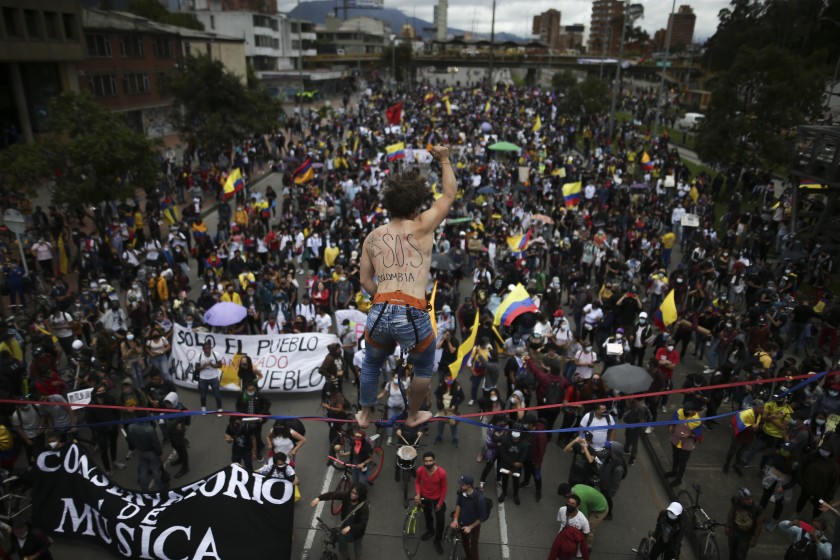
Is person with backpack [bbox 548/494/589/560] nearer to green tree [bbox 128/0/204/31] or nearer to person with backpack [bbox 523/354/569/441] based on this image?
person with backpack [bbox 523/354/569/441]

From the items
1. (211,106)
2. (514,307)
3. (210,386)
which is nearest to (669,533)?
(514,307)

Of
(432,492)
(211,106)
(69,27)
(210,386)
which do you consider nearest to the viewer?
(432,492)

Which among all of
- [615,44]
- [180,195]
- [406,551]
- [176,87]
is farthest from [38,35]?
[615,44]

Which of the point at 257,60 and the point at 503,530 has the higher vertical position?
the point at 257,60

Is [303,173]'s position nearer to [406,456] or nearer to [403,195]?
[406,456]

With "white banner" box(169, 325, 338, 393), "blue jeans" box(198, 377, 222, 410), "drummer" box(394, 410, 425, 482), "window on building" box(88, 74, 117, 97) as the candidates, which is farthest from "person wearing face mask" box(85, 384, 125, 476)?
"window on building" box(88, 74, 117, 97)

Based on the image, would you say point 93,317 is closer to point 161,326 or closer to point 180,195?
point 161,326

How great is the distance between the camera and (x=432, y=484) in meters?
8.06

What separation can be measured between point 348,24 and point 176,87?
14058 cm

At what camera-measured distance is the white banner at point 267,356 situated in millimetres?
12203

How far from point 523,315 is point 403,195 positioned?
9144 millimetres

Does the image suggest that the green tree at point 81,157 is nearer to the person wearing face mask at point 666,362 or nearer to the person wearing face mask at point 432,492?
the person wearing face mask at point 432,492

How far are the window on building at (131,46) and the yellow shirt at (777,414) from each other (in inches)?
1841

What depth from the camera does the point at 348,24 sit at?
518 feet
